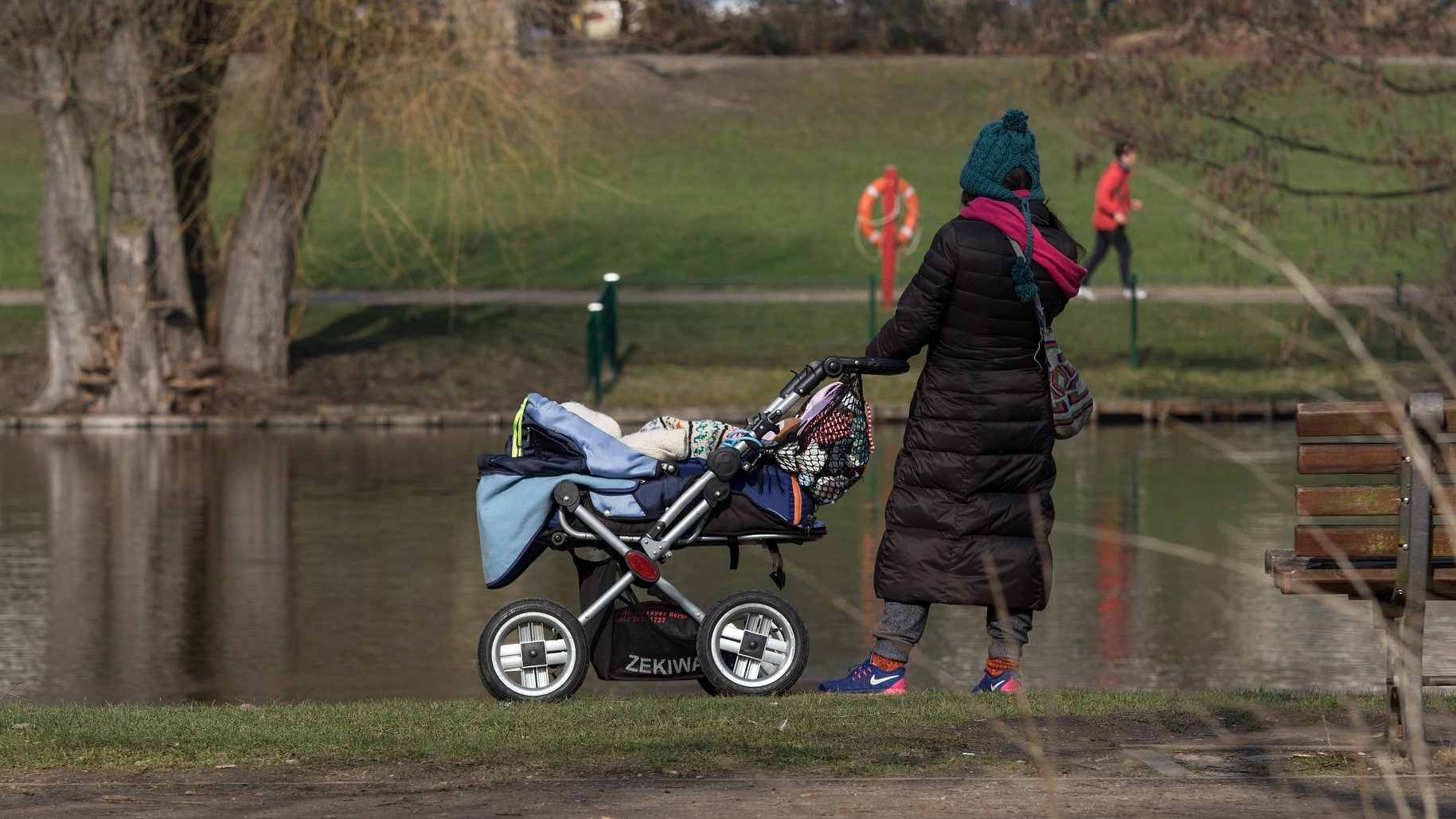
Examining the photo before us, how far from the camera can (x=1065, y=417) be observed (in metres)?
7.57

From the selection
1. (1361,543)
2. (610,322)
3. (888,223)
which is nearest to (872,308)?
(610,322)

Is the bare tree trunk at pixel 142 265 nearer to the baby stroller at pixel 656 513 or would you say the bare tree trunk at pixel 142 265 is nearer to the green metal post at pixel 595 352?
the green metal post at pixel 595 352

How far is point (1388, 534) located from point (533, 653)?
3038mm

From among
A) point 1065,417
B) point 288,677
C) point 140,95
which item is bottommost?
point 288,677

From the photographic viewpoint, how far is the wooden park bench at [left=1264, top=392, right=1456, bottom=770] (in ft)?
19.5

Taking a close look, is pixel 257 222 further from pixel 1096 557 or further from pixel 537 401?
pixel 537 401

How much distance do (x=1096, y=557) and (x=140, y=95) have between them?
36.4 ft

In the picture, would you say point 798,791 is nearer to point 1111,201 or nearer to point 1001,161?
point 1001,161

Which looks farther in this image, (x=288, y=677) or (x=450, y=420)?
(x=450, y=420)

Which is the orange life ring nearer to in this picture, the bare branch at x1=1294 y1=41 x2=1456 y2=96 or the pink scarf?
the bare branch at x1=1294 y1=41 x2=1456 y2=96

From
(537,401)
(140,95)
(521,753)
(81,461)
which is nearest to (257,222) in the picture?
(140,95)

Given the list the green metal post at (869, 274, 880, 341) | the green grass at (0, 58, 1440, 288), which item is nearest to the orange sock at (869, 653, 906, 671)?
the green grass at (0, 58, 1440, 288)

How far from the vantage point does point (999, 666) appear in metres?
7.59

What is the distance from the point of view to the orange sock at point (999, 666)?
754 centimetres
